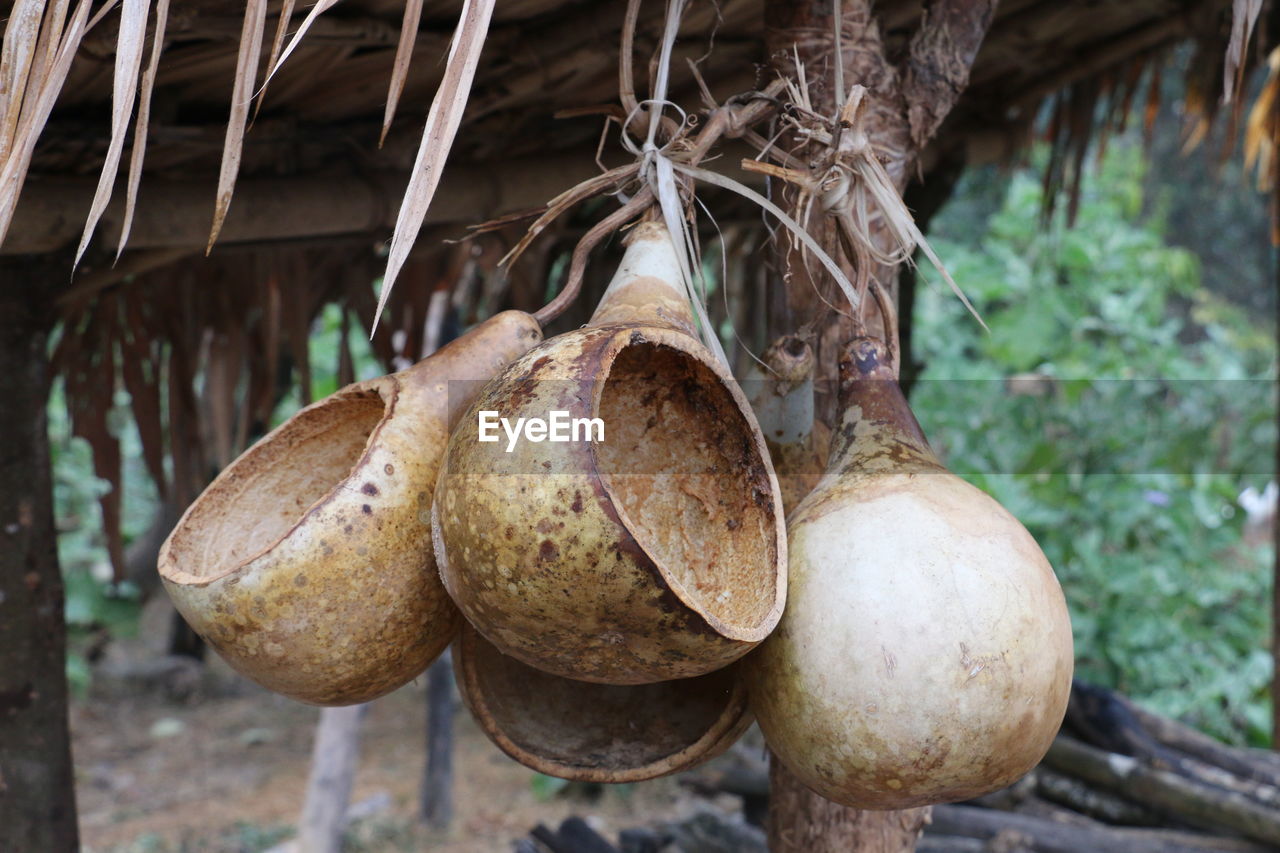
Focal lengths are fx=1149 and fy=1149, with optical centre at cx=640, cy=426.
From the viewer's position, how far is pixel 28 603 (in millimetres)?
1405

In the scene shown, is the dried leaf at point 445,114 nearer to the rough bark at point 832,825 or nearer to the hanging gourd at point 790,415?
the hanging gourd at point 790,415

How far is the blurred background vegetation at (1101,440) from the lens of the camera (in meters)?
3.77

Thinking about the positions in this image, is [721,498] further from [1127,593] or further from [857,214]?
[1127,593]

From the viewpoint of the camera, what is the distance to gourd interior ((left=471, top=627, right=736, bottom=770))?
991 mm

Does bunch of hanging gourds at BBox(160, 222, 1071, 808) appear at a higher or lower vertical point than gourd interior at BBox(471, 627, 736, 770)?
higher

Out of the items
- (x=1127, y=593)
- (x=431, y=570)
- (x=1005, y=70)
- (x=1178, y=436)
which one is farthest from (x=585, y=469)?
(x=1178, y=436)

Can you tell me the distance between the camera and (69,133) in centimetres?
133

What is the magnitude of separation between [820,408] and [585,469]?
424 millimetres

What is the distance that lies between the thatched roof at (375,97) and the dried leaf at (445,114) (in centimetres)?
31

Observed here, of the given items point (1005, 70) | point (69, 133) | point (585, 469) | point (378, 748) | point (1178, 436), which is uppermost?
point (1005, 70)

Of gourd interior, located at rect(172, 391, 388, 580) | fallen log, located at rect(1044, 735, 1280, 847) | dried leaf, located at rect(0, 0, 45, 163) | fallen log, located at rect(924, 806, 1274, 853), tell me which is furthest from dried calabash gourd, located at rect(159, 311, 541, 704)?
fallen log, located at rect(1044, 735, 1280, 847)

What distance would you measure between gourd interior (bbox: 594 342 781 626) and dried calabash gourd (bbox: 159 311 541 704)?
0.11m

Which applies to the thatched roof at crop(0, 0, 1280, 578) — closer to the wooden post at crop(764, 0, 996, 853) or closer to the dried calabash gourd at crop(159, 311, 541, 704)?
the wooden post at crop(764, 0, 996, 853)

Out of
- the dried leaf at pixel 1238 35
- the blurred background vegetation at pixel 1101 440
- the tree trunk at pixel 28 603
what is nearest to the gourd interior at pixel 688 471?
the dried leaf at pixel 1238 35
